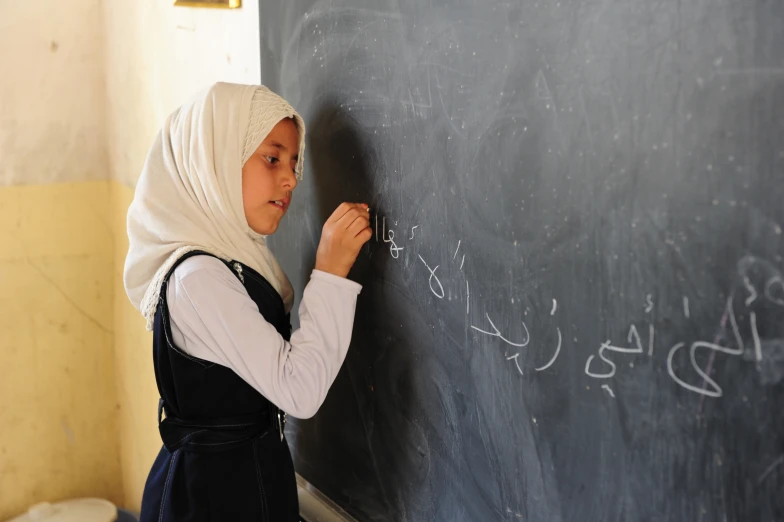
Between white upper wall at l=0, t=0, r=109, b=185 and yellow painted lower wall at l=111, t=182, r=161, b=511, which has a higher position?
white upper wall at l=0, t=0, r=109, b=185

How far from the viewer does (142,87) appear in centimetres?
235

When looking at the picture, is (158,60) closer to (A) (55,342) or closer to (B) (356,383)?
(A) (55,342)

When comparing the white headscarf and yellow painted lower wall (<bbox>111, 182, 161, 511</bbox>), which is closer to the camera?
the white headscarf

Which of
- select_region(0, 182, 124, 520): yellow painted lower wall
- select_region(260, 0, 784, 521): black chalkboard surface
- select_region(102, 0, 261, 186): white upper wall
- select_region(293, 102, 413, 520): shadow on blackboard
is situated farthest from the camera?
select_region(0, 182, 124, 520): yellow painted lower wall

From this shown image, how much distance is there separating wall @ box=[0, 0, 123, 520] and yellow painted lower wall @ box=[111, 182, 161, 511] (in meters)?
0.07

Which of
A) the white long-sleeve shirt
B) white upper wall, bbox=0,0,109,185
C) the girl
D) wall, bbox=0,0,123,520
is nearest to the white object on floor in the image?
wall, bbox=0,0,123,520

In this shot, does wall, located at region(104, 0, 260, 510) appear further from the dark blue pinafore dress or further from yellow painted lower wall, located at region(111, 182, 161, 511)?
the dark blue pinafore dress

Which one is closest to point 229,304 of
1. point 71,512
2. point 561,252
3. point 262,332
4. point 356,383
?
point 262,332

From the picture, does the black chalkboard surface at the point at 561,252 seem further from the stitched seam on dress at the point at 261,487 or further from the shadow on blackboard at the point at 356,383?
the stitched seam on dress at the point at 261,487

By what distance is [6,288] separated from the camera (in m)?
2.49

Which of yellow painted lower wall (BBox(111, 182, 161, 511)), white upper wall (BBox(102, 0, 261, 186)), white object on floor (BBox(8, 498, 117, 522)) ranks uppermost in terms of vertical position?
white upper wall (BBox(102, 0, 261, 186))

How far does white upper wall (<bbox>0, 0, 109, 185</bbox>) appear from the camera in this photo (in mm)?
2420

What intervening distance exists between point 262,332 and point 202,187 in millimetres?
307

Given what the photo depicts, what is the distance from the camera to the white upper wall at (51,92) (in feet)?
7.94
